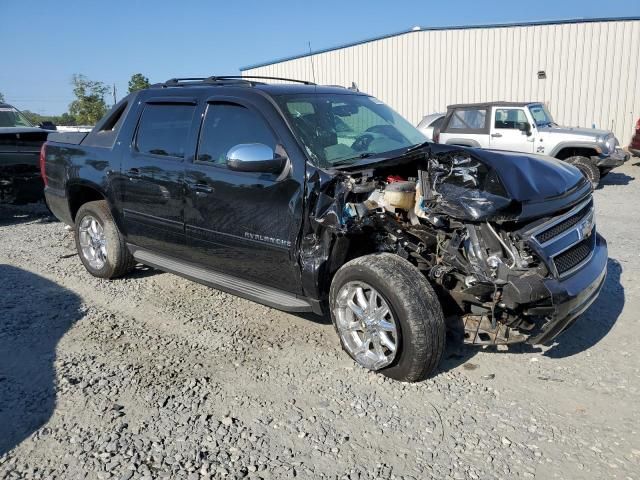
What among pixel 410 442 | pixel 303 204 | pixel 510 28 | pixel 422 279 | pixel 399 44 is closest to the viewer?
pixel 410 442

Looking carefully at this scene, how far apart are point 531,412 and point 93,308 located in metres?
3.69

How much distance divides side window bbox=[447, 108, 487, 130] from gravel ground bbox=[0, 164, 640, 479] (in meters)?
8.35

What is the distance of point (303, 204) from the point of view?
3668 mm

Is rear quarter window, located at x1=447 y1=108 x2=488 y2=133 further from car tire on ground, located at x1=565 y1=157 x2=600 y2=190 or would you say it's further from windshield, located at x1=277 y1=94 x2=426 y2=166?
windshield, located at x1=277 y1=94 x2=426 y2=166

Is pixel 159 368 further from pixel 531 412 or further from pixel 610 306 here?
pixel 610 306

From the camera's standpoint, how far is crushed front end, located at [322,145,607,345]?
3156 mm

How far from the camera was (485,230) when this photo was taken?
3.24 m

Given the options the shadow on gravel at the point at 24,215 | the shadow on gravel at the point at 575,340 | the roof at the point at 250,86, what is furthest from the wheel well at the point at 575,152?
the shadow on gravel at the point at 24,215

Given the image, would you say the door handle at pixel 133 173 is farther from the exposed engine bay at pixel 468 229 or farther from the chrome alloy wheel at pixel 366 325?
the chrome alloy wheel at pixel 366 325

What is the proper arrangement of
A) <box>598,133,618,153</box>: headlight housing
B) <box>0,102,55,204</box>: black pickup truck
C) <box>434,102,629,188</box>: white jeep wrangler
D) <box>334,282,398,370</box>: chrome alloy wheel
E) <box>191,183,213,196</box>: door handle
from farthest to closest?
<box>434,102,629,188</box>: white jeep wrangler, <box>598,133,618,153</box>: headlight housing, <box>0,102,55,204</box>: black pickup truck, <box>191,183,213,196</box>: door handle, <box>334,282,398,370</box>: chrome alloy wheel

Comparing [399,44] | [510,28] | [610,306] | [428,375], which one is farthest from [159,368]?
[399,44]

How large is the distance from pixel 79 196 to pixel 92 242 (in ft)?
1.74

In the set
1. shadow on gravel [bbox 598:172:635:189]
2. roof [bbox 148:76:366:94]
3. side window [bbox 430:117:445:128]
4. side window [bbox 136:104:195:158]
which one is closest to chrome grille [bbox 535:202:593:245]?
roof [bbox 148:76:366:94]

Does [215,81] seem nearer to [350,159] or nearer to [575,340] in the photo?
[350,159]
